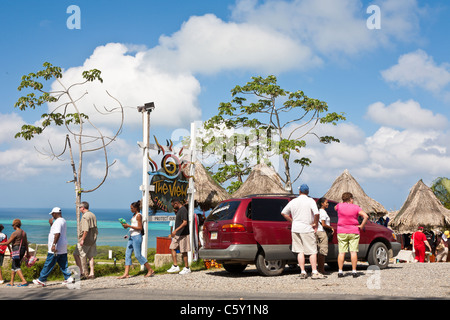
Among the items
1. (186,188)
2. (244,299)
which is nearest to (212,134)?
(186,188)

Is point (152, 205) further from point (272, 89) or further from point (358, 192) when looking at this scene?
point (272, 89)

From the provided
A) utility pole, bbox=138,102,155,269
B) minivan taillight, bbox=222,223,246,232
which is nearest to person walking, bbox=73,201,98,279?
utility pole, bbox=138,102,155,269

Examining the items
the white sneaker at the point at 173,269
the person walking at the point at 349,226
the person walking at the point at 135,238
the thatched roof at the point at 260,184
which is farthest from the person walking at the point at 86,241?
the thatched roof at the point at 260,184

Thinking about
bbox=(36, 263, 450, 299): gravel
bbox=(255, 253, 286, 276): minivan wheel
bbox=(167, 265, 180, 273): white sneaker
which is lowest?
bbox=(36, 263, 450, 299): gravel

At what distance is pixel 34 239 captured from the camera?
8050 centimetres

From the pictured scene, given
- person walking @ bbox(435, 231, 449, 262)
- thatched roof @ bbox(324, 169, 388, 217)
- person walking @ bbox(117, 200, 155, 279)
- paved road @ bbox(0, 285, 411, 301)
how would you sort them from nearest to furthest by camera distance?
paved road @ bbox(0, 285, 411, 301) → person walking @ bbox(117, 200, 155, 279) → person walking @ bbox(435, 231, 449, 262) → thatched roof @ bbox(324, 169, 388, 217)

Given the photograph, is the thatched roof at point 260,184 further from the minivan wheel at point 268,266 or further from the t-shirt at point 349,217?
the t-shirt at point 349,217

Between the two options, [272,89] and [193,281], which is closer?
[193,281]

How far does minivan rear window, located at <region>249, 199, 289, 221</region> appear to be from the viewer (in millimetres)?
12450

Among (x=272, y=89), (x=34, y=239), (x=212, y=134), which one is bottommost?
(x=34, y=239)

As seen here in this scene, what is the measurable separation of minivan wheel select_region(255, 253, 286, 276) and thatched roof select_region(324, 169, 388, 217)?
12.5 metres

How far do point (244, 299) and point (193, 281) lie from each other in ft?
11.7

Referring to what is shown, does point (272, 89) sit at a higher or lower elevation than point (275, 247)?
higher

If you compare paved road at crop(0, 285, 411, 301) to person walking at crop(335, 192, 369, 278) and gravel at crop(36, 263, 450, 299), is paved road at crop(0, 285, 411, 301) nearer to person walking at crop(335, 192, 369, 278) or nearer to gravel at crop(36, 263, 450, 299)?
gravel at crop(36, 263, 450, 299)
